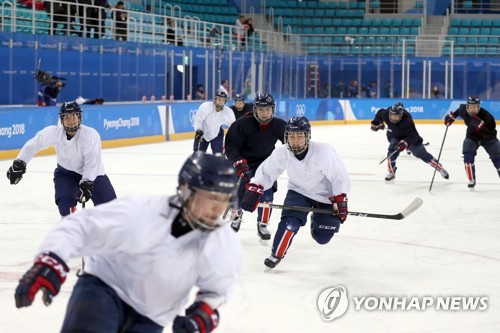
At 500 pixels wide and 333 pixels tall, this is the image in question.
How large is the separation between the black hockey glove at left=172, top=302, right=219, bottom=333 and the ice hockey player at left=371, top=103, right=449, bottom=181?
10.6 metres

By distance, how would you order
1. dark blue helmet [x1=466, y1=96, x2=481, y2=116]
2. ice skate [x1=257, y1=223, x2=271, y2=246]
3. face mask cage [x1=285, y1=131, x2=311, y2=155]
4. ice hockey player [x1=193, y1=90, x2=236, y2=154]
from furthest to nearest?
1. ice hockey player [x1=193, y1=90, x2=236, y2=154]
2. dark blue helmet [x1=466, y1=96, x2=481, y2=116]
3. ice skate [x1=257, y1=223, x2=271, y2=246]
4. face mask cage [x1=285, y1=131, x2=311, y2=155]

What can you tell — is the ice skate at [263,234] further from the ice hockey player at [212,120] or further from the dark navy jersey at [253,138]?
the ice hockey player at [212,120]

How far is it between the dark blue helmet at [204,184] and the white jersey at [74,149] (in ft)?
14.0

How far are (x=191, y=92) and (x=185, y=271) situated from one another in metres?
19.3

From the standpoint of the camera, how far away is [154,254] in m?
3.24

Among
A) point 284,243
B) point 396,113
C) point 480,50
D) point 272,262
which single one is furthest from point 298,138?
point 480,50

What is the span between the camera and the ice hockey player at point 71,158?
7.33m

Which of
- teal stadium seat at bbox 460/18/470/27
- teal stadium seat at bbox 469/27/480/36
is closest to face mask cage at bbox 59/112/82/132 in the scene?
teal stadium seat at bbox 469/27/480/36

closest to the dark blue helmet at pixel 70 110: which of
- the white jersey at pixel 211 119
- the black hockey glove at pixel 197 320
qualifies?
the black hockey glove at pixel 197 320

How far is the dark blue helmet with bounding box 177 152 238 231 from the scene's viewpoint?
314 centimetres

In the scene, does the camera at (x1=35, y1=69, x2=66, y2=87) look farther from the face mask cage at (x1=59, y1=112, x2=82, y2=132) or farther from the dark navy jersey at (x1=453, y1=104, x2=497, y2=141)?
the face mask cage at (x1=59, y1=112, x2=82, y2=132)

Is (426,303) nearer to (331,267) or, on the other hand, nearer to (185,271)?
(331,267)

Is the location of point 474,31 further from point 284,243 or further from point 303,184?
point 284,243

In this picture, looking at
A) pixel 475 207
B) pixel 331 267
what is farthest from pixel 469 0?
pixel 331 267
